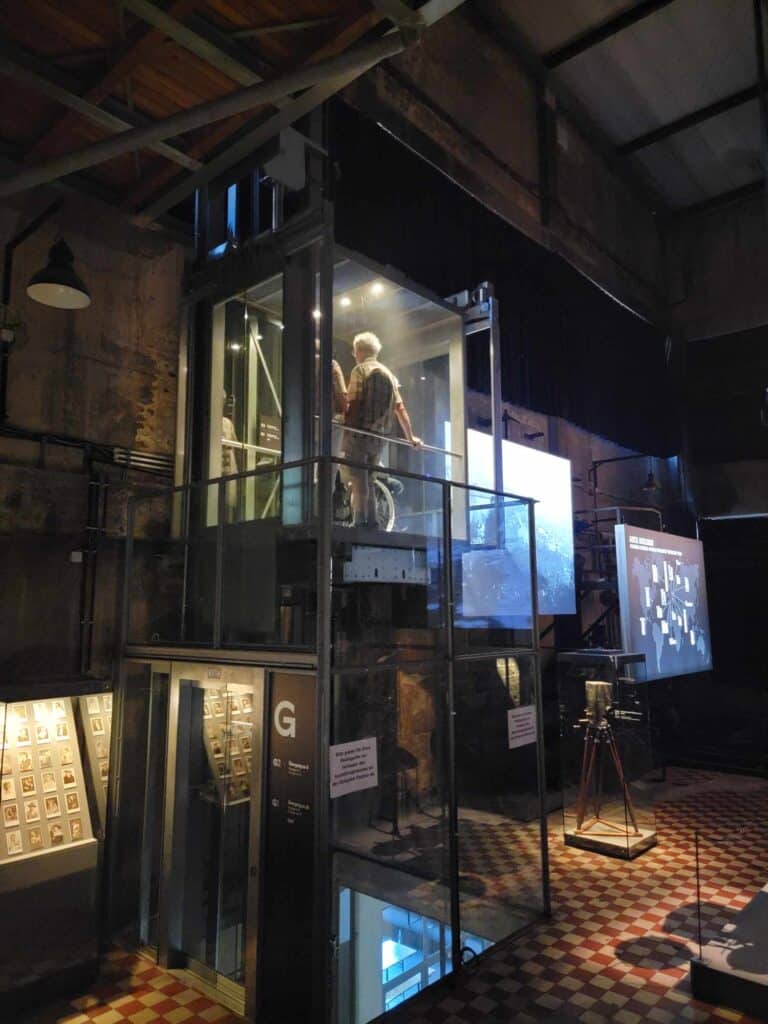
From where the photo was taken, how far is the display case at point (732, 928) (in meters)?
3.40

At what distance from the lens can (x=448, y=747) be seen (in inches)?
155

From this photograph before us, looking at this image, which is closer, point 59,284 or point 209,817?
point 59,284

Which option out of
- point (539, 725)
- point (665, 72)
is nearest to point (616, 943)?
point (539, 725)

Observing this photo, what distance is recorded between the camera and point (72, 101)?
3555 mm

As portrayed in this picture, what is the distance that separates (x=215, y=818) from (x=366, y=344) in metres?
3.40

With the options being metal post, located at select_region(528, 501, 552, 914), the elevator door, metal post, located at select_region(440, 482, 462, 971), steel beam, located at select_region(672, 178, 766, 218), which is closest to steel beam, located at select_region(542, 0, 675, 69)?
steel beam, located at select_region(672, 178, 766, 218)

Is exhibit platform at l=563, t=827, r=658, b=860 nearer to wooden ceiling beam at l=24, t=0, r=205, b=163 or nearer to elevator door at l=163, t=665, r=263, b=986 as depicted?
elevator door at l=163, t=665, r=263, b=986

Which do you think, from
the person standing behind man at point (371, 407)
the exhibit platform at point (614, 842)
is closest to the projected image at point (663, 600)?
the exhibit platform at point (614, 842)

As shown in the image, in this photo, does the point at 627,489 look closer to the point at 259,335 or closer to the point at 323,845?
the point at 259,335

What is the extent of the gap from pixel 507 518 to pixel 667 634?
4649 millimetres

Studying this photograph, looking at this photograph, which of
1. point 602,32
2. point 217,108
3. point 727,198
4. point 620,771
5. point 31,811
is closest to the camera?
point 217,108

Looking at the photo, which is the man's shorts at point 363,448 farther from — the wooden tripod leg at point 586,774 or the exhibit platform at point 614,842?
the exhibit platform at point 614,842

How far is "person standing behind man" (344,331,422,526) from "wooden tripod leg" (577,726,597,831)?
3228 millimetres

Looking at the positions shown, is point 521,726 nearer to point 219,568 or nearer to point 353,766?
point 353,766
